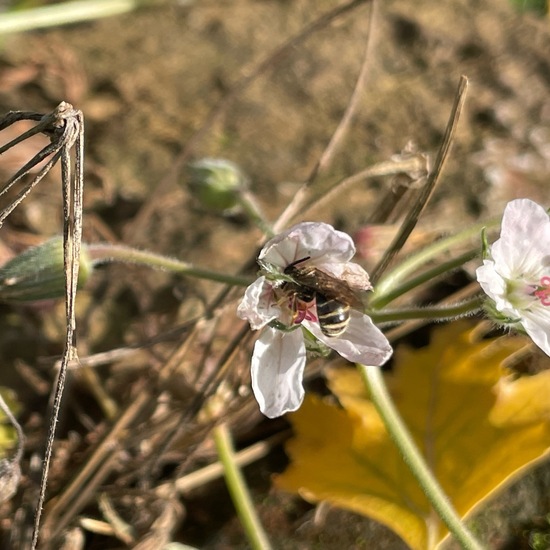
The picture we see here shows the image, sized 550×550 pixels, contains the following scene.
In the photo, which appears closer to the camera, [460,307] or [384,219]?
[460,307]

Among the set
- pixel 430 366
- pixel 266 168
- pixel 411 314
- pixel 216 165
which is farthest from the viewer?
pixel 266 168

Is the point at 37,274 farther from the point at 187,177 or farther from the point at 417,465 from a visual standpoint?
the point at 417,465

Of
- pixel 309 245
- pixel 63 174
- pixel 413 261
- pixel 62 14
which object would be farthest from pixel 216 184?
pixel 62 14

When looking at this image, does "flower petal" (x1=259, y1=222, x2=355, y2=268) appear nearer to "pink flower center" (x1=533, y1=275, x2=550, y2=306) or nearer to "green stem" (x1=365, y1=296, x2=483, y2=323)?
"green stem" (x1=365, y1=296, x2=483, y2=323)

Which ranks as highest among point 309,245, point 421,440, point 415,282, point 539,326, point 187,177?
point 187,177

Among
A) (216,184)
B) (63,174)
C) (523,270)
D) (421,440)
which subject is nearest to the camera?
(63,174)

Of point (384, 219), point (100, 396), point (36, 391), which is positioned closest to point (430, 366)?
point (384, 219)

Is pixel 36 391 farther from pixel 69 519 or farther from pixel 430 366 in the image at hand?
pixel 430 366
